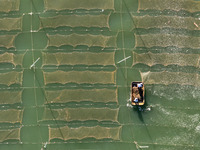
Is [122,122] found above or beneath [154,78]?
beneath

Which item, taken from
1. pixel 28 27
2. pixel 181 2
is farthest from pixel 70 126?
pixel 181 2

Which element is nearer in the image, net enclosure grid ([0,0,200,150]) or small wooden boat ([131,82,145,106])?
small wooden boat ([131,82,145,106])

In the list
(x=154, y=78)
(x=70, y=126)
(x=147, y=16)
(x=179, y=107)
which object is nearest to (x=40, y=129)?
(x=70, y=126)

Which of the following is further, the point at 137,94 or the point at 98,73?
the point at 98,73

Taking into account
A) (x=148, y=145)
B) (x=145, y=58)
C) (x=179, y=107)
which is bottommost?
(x=148, y=145)

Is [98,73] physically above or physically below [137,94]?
above

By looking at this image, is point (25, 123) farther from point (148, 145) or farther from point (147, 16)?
point (147, 16)

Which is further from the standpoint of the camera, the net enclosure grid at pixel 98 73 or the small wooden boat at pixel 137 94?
the net enclosure grid at pixel 98 73
